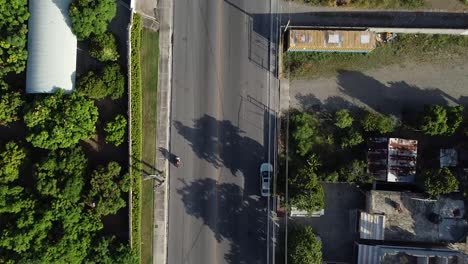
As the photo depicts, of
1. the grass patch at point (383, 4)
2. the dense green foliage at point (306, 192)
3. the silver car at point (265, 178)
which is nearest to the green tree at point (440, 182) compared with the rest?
the dense green foliage at point (306, 192)

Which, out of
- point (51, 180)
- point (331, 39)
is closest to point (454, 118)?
point (331, 39)

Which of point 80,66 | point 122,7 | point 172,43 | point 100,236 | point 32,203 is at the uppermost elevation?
point 122,7

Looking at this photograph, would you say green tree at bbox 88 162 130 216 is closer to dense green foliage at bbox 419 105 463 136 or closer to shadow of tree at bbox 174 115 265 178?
shadow of tree at bbox 174 115 265 178

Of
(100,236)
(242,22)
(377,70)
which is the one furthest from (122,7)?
(377,70)

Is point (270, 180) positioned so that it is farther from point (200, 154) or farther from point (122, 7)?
point (122, 7)

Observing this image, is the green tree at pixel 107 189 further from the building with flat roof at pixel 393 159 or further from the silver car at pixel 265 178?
the building with flat roof at pixel 393 159

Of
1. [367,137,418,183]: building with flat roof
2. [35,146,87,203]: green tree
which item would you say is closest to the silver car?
[367,137,418,183]: building with flat roof
